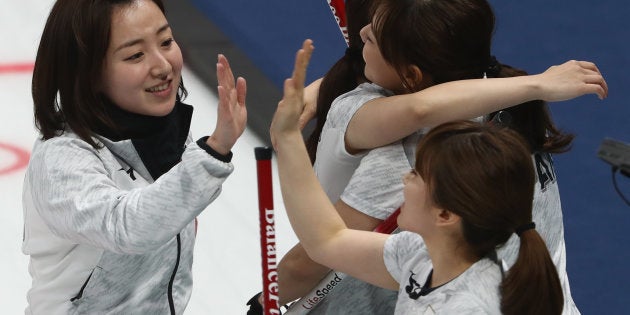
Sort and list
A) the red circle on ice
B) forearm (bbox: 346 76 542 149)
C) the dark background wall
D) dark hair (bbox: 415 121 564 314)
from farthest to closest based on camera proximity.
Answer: the red circle on ice, the dark background wall, forearm (bbox: 346 76 542 149), dark hair (bbox: 415 121 564 314)

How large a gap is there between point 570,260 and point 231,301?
1.06 m

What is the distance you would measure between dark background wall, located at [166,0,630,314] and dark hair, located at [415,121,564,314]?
1823 millimetres

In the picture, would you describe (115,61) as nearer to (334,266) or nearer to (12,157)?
(334,266)

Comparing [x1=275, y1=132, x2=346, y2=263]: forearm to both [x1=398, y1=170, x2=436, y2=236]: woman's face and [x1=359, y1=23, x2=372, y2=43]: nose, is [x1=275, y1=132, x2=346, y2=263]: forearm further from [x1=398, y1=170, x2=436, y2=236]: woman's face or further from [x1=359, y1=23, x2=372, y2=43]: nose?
[x1=359, y1=23, x2=372, y2=43]: nose

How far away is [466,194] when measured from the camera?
191cm

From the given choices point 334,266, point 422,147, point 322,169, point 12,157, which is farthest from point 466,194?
point 12,157

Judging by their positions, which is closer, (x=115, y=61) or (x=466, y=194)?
(x=466, y=194)

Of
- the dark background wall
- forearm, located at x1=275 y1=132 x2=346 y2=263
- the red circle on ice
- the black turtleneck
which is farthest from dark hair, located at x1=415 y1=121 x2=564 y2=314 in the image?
the red circle on ice

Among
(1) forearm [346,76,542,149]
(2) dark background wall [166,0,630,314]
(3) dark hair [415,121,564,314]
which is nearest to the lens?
(3) dark hair [415,121,564,314]

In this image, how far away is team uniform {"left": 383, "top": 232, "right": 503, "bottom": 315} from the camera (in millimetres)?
1926

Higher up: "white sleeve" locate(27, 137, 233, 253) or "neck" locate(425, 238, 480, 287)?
"white sleeve" locate(27, 137, 233, 253)

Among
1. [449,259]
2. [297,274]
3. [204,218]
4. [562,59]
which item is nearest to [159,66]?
[297,274]

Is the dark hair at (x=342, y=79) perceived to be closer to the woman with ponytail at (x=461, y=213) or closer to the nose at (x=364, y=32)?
the nose at (x=364, y=32)

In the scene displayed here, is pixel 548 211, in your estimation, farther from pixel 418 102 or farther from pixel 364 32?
pixel 364 32
